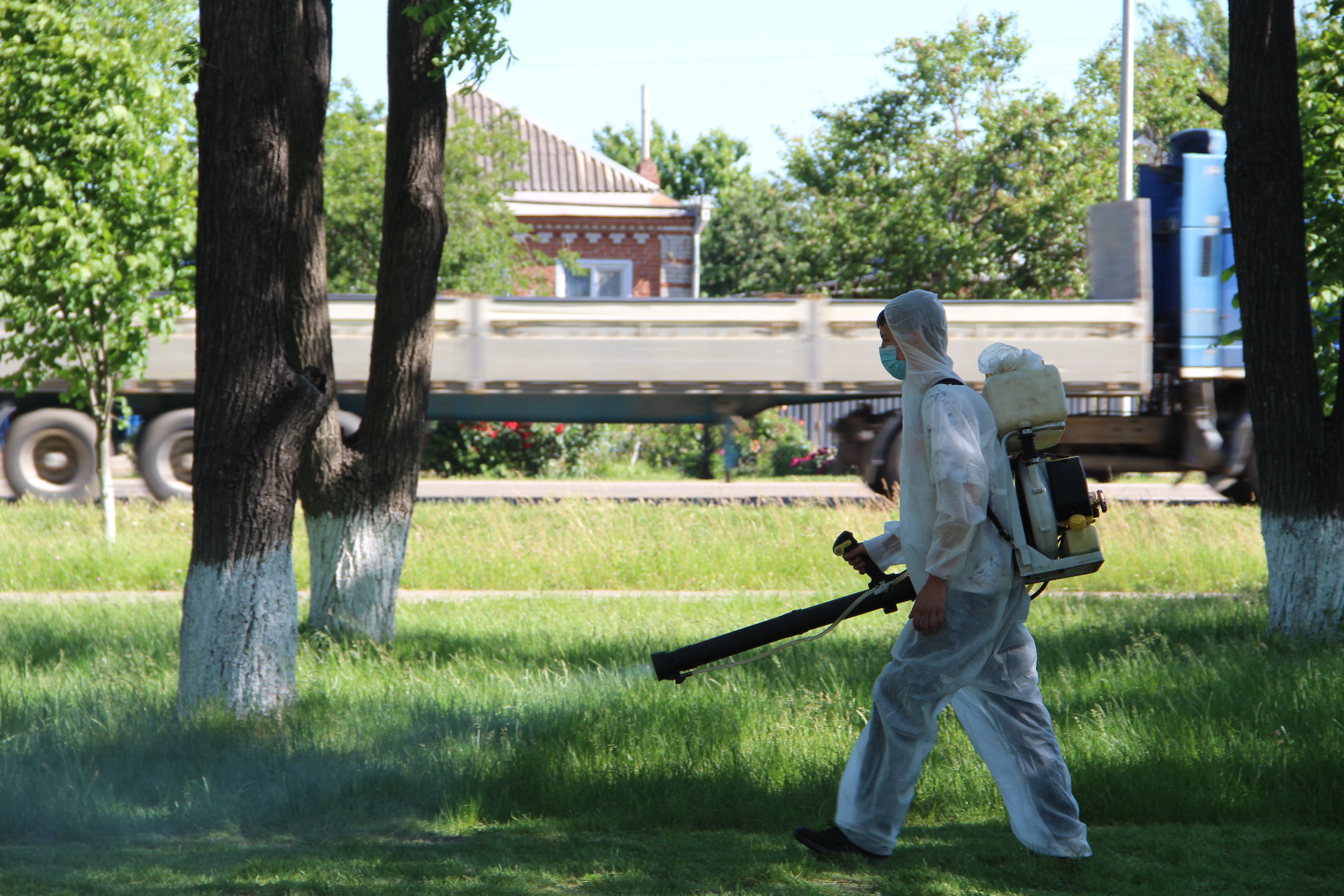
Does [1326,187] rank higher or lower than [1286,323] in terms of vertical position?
higher

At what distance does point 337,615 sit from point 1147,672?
180 inches

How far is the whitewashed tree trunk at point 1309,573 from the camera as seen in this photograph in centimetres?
651

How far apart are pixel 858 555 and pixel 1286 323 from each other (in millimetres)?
4029

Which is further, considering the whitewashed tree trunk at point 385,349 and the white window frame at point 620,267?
the white window frame at point 620,267

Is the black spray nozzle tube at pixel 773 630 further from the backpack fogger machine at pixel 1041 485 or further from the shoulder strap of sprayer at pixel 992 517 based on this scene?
the shoulder strap of sprayer at pixel 992 517

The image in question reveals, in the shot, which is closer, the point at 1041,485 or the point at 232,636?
the point at 1041,485

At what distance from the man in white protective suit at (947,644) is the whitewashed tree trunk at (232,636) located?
2687 millimetres

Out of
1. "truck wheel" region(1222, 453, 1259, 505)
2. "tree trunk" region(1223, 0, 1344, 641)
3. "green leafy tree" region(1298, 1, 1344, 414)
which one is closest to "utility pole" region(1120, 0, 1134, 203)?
"truck wheel" region(1222, 453, 1259, 505)

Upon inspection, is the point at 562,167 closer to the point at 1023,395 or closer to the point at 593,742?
the point at 593,742

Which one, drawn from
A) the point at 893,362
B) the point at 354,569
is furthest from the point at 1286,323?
the point at 354,569

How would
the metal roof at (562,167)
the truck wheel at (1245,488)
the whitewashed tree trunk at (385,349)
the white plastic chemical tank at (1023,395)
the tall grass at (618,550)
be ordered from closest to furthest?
the white plastic chemical tank at (1023,395)
the whitewashed tree trunk at (385,349)
the tall grass at (618,550)
the truck wheel at (1245,488)
the metal roof at (562,167)

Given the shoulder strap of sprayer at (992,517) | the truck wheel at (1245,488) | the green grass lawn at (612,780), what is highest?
the shoulder strap of sprayer at (992,517)

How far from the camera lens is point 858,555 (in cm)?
386

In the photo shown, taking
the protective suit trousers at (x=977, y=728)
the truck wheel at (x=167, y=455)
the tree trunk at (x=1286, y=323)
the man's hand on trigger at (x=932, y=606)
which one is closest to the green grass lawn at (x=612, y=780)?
the protective suit trousers at (x=977, y=728)
